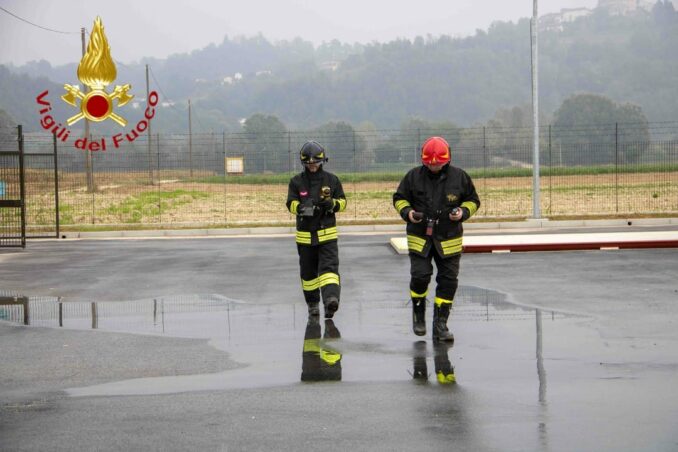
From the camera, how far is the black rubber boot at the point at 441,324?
Answer: 366 inches

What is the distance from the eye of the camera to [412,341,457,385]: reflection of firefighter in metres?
7.72

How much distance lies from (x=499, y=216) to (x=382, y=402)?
23287 mm

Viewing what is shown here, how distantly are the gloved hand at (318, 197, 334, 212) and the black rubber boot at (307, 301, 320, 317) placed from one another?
3.20 ft

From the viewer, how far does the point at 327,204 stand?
10734 millimetres

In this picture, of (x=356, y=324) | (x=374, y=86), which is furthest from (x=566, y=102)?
(x=356, y=324)

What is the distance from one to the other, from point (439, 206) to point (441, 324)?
1029 millimetres

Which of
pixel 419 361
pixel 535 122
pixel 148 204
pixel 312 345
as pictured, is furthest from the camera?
pixel 148 204

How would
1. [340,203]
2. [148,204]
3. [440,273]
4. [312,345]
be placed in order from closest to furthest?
[312,345] → [440,273] → [340,203] → [148,204]

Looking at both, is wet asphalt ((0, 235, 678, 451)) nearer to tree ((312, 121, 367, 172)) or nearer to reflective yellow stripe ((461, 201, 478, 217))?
reflective yellow stripe ((461, 201, 478, 217))

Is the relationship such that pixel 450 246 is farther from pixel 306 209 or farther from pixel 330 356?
pixel 306 209

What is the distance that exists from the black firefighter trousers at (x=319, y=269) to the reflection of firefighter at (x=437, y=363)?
1727mm

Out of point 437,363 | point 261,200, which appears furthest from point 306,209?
point 261,200

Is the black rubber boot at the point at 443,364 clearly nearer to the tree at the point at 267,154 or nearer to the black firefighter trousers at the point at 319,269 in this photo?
the black firefighter trousers at the point at 319,269

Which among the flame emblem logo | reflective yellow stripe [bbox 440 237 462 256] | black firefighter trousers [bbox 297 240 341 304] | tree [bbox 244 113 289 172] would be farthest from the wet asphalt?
tree [bbox 244 113 289 172]
